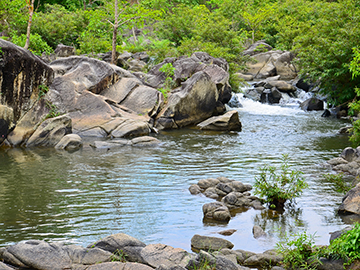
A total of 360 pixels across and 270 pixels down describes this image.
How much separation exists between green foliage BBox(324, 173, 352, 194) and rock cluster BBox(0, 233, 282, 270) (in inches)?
210

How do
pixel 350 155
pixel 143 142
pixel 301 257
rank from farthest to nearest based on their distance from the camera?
pixel 143 142
pixel 350 155
pixel 301 257

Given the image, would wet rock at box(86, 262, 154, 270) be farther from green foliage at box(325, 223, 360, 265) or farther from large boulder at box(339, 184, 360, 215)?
large boulder at box(339, 184, 360, 215)

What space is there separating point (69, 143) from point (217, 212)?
33.4 feet

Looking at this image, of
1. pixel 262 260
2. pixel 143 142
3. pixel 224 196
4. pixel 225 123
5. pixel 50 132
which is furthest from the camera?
pixel 225 123

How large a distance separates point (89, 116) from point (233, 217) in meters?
12.4

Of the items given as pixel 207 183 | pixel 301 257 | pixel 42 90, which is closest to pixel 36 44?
pixel 42 90

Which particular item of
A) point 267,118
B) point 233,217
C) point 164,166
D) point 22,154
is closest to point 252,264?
point 233,217

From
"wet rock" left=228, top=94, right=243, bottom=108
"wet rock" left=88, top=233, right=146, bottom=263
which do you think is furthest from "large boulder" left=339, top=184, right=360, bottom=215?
"wet rock" left=228, top=94, right=243, bottom=108

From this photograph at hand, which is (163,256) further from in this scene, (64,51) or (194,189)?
(64,51)

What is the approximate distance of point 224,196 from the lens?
11.0m

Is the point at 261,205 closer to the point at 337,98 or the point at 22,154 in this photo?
the point at 22,154

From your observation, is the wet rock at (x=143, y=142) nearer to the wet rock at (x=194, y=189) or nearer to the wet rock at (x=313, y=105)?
the wet rock at (x=194, y=189)

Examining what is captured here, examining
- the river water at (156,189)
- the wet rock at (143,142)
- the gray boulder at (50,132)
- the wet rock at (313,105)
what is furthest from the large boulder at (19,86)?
the wet rock at (313,105)

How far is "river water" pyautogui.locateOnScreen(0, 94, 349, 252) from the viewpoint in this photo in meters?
8.58
